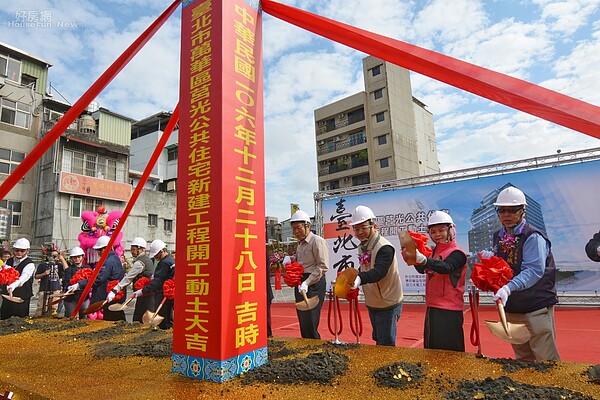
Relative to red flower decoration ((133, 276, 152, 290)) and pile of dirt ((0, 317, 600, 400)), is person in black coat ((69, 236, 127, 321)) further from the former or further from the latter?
pile of dirt ((0, 317, 600, 400))

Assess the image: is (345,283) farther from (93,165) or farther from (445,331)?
(93,165)

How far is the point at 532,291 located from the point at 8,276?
6.84 m

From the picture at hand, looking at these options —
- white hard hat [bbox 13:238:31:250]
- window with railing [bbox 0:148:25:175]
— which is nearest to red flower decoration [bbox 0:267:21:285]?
white hard hat [bbox 13:238:31:250]

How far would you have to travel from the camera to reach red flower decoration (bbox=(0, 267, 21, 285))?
558 cm

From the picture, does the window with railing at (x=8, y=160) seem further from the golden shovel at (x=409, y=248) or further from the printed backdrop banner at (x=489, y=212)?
the golden shovel at (x=409, y=248)

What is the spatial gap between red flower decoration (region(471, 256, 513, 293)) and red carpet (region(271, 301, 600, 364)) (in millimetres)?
3050

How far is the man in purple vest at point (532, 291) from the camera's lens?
2621 millimetres

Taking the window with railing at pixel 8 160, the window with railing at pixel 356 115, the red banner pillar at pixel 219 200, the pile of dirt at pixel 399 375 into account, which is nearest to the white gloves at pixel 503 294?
the pile of dirt at pixel 399 375

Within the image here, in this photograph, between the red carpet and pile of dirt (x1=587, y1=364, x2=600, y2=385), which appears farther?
the red carpet

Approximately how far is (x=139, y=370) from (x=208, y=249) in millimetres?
994

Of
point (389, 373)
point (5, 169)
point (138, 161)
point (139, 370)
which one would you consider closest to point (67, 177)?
point (5, 169)

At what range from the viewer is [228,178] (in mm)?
2455

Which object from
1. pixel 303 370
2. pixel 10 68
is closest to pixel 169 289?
pixel 303 370

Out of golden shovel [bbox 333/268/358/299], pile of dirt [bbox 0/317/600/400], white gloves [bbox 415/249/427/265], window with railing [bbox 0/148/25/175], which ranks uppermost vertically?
window with railing [bbox 0/148/25/175]
